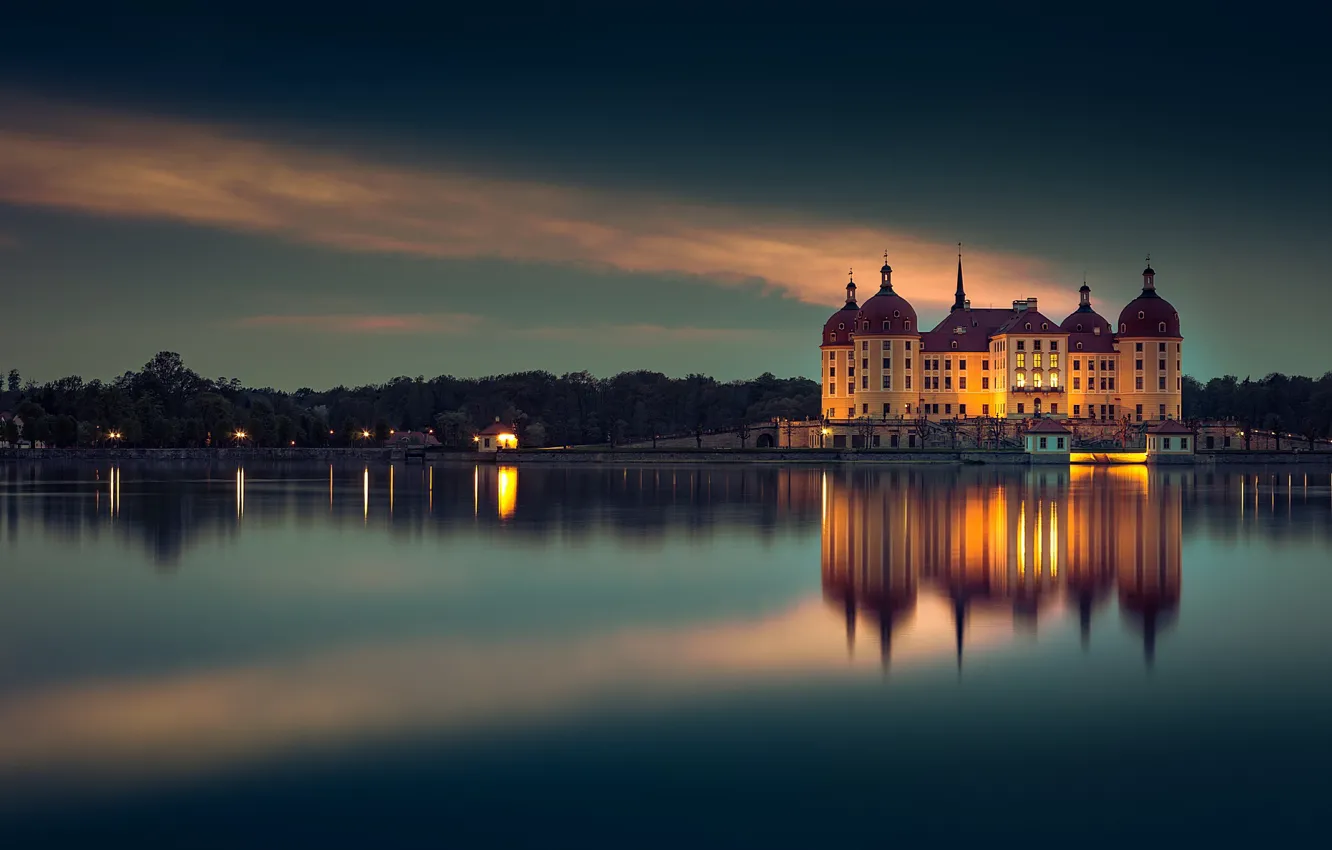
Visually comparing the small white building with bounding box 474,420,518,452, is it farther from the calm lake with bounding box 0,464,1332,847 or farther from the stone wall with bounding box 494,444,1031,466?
the calm lake with bounding box 0,464,1332,847

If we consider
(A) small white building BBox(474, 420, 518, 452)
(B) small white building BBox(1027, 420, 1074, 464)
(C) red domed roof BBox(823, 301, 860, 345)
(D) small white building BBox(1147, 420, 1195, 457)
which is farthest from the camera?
(C) red domed roof BBox(823, 301, 860, 345)

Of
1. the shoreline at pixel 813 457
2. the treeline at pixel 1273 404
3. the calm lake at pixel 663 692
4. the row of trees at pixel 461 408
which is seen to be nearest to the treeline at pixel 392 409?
the row of trees at pixel 461 408

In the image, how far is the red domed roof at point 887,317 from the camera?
305ft

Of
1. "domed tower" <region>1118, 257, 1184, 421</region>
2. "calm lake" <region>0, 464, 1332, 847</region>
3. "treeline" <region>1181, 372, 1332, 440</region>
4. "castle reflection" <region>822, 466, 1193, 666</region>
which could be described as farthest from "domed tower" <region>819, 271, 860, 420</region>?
"calm lake" <region>0, 464, 1332, 847</region>

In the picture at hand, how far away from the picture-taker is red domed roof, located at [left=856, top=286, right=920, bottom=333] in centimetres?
9288

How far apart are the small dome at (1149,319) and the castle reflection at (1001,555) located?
166ft

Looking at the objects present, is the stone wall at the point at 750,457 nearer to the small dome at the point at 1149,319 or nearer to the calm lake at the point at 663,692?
the small dome at the point at 1149,319

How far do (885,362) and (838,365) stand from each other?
3941mm

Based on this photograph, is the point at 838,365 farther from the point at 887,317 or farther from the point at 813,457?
the point at 813,457

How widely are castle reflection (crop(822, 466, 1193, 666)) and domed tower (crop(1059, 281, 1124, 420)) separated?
157 feet

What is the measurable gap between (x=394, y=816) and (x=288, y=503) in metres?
33.2

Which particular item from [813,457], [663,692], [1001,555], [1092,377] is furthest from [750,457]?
[663,692]

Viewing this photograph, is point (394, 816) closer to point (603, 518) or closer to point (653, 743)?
point (653, 743)

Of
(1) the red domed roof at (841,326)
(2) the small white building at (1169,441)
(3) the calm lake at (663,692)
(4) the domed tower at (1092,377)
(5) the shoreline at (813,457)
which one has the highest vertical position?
(1) the red domed roof at (841,326)
